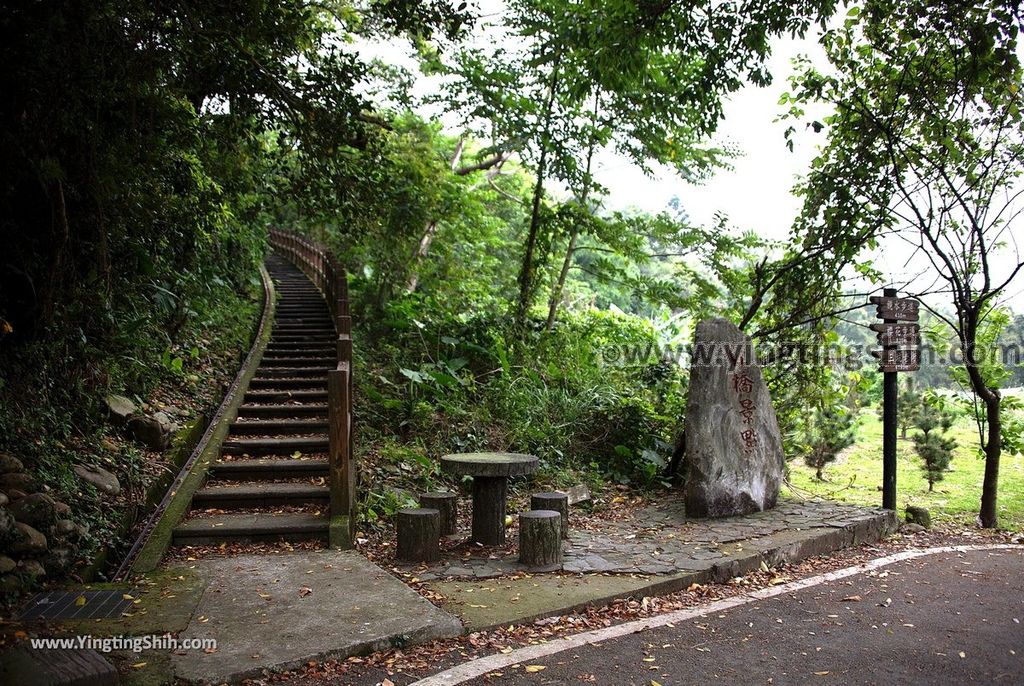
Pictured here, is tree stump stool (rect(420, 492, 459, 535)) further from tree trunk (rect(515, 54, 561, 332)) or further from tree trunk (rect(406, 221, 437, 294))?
tree trunk (rect(406, 221, 437, 294))

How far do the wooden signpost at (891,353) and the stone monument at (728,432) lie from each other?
1368mm

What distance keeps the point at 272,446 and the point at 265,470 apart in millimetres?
665

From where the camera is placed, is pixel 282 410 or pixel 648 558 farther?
pixel 282 410

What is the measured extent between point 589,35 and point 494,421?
5261 mm

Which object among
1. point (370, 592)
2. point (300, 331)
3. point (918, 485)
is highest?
point (300, 331)

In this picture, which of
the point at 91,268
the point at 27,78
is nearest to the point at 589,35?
the point at 27,78

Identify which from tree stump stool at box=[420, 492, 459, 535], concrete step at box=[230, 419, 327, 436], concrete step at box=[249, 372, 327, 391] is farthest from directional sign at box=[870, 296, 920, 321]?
concrete step at box=[249, 372, 327, 391]

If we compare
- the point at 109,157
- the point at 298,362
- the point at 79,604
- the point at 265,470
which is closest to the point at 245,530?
the point at 265,470

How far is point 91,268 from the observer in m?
6.75

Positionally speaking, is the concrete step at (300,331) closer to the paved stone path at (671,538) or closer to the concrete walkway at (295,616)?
the paved stone path at (671,538)

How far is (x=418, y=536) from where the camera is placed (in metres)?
6.12

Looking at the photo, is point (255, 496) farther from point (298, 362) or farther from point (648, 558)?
point (298, 362)

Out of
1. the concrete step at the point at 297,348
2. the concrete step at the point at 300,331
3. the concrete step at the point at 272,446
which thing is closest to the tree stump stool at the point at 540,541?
the concrete step at the point at 272,446

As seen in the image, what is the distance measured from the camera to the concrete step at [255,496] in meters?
7.05
